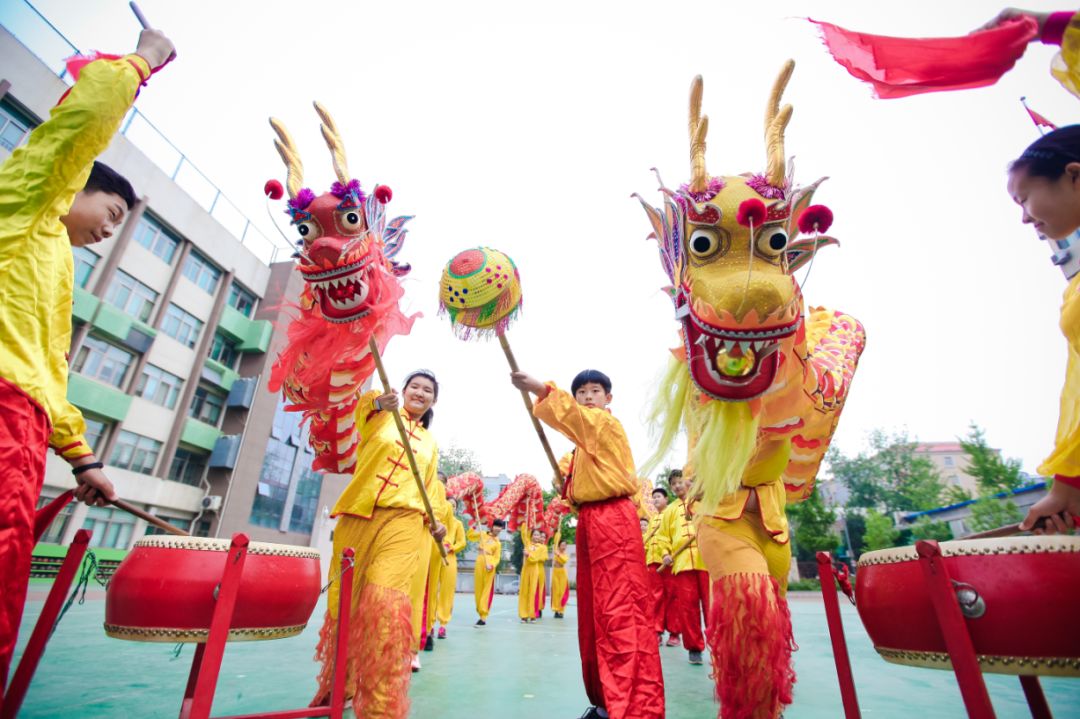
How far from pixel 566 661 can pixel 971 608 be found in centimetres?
424

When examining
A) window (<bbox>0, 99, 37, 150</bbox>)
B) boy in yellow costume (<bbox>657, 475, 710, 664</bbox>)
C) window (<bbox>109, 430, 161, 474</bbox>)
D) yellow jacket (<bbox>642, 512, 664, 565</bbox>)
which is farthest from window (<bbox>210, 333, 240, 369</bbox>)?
boy in yellow costume (<bbox>657, 475, 710, 664</bbox>)

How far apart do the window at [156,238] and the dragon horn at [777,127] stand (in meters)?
20.7

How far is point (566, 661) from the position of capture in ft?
15.8

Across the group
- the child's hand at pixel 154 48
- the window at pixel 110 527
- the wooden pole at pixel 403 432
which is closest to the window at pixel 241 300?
the window at pixel 110 527

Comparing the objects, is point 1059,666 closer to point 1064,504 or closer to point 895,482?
point 1064,504

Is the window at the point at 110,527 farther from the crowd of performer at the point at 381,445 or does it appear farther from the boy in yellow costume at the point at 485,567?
the crowd of performer at the point at 381,445

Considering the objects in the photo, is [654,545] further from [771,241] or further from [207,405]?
[207,405]

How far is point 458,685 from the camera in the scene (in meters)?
3.60

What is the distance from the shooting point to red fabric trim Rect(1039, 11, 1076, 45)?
4.88ft

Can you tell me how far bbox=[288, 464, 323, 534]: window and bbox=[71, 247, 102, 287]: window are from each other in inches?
438

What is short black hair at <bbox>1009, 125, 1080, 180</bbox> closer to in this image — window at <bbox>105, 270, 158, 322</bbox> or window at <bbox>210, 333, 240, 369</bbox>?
window at <bbox>105, 270, 158, 322</bbox>

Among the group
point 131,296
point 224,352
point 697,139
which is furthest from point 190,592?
point 224,352

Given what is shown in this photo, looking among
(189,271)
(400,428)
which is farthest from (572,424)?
(189,271)

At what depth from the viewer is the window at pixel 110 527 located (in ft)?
52.0
